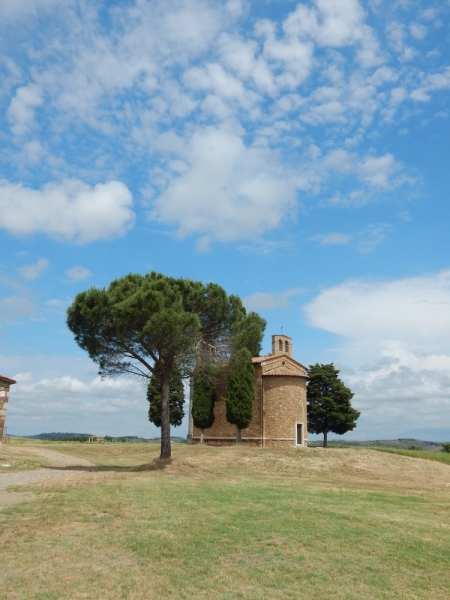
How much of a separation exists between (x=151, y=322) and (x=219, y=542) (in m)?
12.8

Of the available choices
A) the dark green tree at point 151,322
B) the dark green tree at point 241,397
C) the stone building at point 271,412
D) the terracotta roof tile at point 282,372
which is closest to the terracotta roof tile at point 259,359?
the stone building at point 271,412

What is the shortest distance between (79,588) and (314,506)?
326 inches

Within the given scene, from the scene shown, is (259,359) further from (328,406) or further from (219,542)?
(219,542)

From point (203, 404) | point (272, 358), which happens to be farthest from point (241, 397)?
point (272, 358)

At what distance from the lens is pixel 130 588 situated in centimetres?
732

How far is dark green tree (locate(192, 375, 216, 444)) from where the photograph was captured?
3788 cm

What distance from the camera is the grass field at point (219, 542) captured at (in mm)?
7500

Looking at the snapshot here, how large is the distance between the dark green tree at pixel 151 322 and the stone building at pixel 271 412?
1128 cm

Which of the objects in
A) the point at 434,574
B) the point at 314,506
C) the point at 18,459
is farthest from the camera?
the point at 18,459

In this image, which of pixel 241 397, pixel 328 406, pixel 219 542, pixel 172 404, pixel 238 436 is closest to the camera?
pixel 219 542

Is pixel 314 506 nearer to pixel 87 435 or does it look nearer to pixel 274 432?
pixel 274 432

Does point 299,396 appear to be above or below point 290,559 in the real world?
above

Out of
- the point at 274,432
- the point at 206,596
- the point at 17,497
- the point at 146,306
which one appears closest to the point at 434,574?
the point at 206,596

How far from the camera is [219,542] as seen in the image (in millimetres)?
9734
